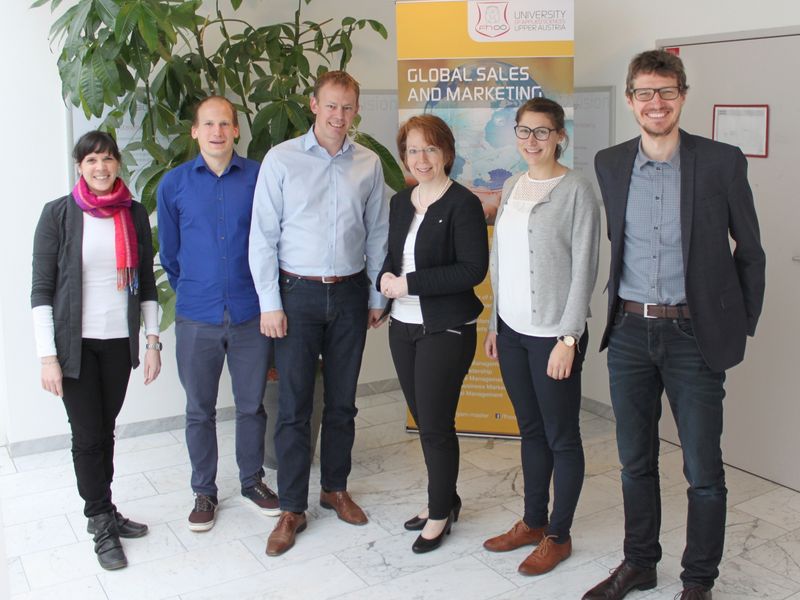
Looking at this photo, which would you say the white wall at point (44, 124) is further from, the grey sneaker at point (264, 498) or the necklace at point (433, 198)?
the necklace at point (433, 198)

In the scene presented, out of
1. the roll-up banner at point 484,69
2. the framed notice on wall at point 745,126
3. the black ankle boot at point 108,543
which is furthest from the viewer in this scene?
the roll-up banner at point 484,69

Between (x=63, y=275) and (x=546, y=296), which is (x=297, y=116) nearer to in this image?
(x=63, y=275)

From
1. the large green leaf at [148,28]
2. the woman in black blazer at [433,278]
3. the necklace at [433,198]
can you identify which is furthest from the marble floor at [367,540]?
the large green leaf at [148,28]

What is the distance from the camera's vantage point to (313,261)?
10.5ft

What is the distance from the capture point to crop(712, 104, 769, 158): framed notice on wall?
12.2ft

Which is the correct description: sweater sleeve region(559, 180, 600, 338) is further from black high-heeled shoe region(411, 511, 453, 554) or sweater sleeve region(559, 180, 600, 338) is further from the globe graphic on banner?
the globe graphic on banner

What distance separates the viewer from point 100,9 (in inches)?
130

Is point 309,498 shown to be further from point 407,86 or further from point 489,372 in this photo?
point 407,86

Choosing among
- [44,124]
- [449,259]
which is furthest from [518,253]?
[44,124]

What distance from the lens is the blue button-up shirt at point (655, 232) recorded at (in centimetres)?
253

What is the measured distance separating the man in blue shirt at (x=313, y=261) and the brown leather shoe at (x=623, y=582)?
1128 mm

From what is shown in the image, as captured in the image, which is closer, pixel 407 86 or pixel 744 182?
pixel 744 182

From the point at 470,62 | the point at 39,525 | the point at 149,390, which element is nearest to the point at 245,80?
the point at 470,62

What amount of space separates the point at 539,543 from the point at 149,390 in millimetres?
2395
